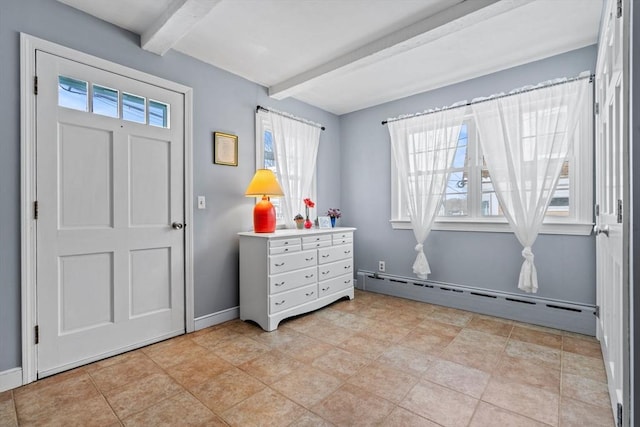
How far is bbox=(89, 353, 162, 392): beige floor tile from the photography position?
6.21ft

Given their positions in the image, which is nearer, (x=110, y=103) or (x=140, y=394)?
(x=140, y=394)

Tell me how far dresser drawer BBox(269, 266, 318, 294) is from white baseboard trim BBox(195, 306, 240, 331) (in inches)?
23.0

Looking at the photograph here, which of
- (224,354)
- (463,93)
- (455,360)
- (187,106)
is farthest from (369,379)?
(463,93)

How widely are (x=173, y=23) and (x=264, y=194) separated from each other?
1.43 m

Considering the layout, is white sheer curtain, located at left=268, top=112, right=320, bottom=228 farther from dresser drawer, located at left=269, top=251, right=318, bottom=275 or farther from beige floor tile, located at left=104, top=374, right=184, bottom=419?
beige floor tile, located at left=104, top=374, right=184, bottom=419

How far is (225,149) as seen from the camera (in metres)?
2.96

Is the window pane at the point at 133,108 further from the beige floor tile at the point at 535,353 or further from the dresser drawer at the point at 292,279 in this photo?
the beige floor tile at the point at 535,353

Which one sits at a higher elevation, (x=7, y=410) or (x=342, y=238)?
(x=342, y=238)

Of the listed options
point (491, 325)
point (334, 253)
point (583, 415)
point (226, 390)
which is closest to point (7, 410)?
point (226, 390)

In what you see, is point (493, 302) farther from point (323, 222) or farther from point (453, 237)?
point (323, 222)

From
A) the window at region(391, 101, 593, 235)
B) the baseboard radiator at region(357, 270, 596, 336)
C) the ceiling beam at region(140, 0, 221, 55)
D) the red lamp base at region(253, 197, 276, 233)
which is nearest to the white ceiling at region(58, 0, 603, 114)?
the ceiling beam at region(140, 0, 221, 55)

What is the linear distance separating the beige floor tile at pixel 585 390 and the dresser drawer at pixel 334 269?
2001 mm

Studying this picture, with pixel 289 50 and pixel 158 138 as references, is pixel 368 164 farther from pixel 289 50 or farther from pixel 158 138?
pixel 158 138

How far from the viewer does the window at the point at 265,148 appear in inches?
127
